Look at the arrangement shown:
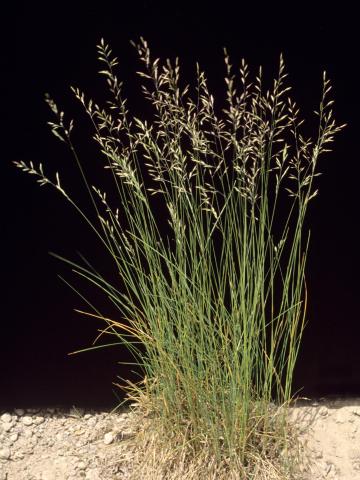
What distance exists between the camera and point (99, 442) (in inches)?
106

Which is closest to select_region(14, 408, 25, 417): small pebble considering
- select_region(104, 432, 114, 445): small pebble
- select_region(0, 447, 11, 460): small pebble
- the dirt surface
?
the dirt surface

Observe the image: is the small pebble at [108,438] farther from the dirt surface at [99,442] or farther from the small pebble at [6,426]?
the small pebble at [6,426]

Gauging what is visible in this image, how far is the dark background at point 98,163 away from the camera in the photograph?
2631mm

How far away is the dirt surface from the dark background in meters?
0.07

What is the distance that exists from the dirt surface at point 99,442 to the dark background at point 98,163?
74mm

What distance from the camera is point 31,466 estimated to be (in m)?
2.62

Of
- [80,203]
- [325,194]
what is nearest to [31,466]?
[80,203]

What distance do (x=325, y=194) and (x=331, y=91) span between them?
41 centimetres

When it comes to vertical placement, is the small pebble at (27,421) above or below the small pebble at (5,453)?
above

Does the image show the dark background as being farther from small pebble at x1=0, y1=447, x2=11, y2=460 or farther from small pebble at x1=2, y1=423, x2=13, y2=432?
small pebble at x1=0, y1=447, x2=11, y2=460

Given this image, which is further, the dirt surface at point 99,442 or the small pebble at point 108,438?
the small pebble at point 108,438

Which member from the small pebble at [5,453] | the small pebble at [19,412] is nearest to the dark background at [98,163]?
the small pebble at [19,412]

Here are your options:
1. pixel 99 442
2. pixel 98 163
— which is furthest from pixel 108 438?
pixel 98 163

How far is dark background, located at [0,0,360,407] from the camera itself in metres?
2.63
